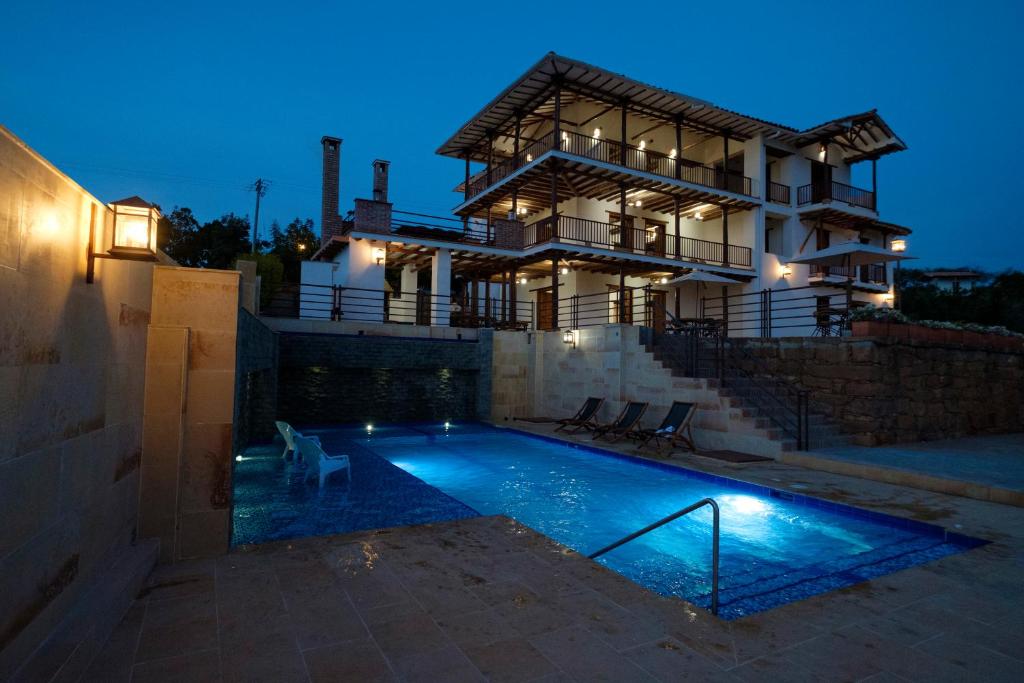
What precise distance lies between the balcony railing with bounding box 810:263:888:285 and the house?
91 millimetres

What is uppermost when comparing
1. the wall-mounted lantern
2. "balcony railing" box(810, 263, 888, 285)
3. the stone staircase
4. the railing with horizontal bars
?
"balcony railing" box(810, 263, 888, 285)

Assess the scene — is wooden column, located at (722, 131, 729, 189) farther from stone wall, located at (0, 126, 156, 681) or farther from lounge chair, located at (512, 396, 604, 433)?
stone wall, located at (0, 126, 156, 681)

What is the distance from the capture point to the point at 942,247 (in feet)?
479

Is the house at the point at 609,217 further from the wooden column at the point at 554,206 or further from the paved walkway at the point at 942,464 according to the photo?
the paved walkway at the point at 942,464

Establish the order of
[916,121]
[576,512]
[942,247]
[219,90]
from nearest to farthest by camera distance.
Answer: [576,512], [942,247], [916,121], [219,90]

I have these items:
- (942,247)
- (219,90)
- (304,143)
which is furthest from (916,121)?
(219,90)

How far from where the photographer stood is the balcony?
1948 cm

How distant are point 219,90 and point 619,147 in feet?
734

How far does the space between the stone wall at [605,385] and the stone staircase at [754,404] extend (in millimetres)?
48

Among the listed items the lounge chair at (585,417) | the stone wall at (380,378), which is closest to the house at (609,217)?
the stone wall at (380,378)

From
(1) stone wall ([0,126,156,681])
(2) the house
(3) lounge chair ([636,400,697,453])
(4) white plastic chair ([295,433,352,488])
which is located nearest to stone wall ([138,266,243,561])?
(1) stone wall ([0,126,156,681])

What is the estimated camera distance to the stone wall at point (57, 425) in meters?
2.03

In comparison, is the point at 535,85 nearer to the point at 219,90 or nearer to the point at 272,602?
the point at 272,602

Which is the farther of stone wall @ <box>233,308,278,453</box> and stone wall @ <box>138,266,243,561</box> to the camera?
stone wall @ <box>233,308,278,453</box>
